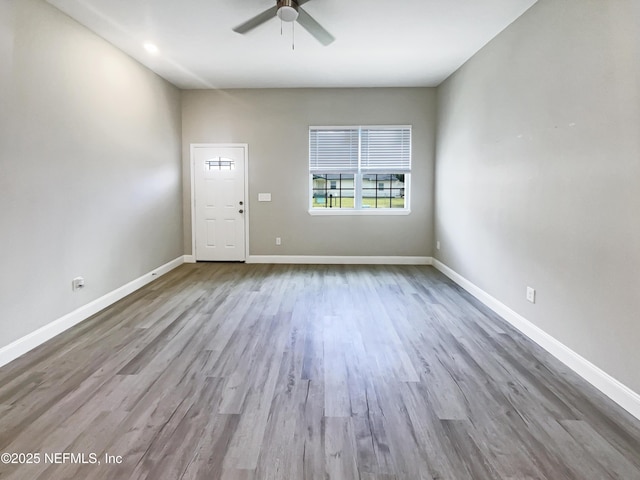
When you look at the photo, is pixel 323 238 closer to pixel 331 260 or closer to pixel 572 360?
pixel 331 260

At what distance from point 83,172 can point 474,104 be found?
441 cm

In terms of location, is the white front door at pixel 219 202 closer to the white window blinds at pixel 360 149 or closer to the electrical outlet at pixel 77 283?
the white window blinds at pixel 360 149

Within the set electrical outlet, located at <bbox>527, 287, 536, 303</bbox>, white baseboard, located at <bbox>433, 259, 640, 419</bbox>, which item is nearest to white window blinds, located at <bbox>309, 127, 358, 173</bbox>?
white baseboard, located at <bbox>433, 259, 640, 419</bbox>

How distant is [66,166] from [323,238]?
3810mm

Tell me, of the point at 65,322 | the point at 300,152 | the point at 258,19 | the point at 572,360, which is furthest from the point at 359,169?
the point at 65,322

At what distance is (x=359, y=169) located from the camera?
20.2 feet

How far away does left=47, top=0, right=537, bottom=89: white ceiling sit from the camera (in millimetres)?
3277

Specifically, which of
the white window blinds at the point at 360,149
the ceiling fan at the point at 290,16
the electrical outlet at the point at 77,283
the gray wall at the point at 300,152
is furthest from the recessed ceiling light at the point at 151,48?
the electrical outlet at the point at 77,283

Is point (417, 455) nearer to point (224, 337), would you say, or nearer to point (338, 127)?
point (224, 337)

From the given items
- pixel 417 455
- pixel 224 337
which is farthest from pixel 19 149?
pixel 417 455

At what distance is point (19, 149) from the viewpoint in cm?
282

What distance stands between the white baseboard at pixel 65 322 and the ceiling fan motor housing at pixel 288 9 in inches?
129

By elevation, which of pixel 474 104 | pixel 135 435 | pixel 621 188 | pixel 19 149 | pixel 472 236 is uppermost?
pixel 474 104

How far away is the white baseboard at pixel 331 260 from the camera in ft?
20.4
